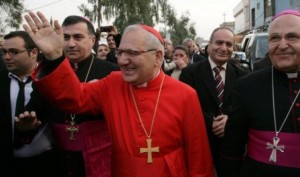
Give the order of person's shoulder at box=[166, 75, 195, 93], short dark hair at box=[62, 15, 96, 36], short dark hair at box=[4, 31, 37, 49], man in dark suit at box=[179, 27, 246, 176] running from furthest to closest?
man in dark suit at box=[179, 27, 246, 176]
short dark hair at box=[4, 31, 37, 49]
short dark hair at box=[62, 15, 96, 36]
person's shoulder at box=[166, 75, 195, 93]

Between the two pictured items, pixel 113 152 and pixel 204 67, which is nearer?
pixel 113 152

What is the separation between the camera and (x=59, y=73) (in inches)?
100

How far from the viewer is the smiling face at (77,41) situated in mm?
3451

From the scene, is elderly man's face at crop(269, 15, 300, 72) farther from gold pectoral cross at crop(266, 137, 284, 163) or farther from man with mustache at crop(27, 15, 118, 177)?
man with mustache at crop(27, 15, 118, 177)

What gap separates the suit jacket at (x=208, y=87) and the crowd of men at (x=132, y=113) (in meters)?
1.01

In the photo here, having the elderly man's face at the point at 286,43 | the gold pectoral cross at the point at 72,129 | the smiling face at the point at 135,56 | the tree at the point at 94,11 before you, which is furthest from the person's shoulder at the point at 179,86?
the tree at the point at 94,11

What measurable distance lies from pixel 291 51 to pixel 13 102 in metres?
2.27

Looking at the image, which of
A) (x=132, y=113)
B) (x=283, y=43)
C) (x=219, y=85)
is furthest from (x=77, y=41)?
(x=283, y=43)

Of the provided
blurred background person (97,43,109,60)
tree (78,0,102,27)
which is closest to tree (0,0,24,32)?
tree (78,0,102,27)

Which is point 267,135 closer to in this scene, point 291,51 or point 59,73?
point 291,51

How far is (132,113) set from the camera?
298 centimetres

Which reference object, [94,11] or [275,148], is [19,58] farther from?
[94,11]

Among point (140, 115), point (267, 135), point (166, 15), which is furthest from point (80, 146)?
point (166, 15)

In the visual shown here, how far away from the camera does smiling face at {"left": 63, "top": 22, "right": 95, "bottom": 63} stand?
3.45 m
